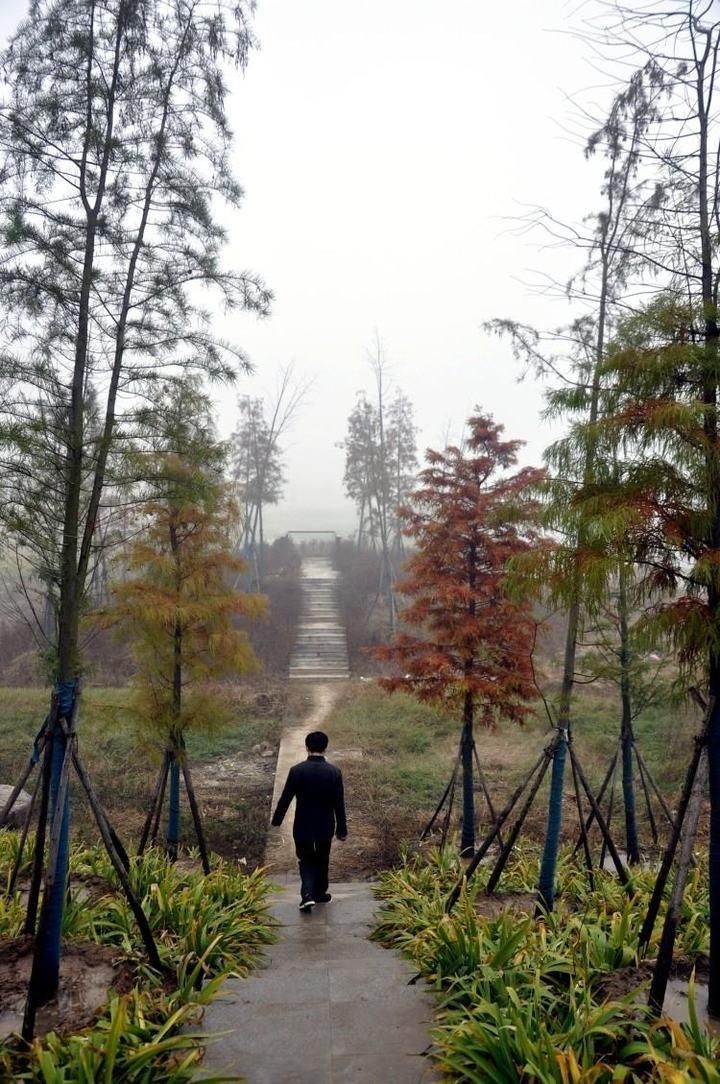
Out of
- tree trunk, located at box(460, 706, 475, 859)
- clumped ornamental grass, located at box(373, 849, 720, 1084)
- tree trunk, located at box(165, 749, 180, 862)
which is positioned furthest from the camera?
tree trunk, located at box(460, 706, 475, 859)

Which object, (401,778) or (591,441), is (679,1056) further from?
(401,778)

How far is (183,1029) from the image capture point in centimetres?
372

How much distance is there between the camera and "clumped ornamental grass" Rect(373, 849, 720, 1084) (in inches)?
124

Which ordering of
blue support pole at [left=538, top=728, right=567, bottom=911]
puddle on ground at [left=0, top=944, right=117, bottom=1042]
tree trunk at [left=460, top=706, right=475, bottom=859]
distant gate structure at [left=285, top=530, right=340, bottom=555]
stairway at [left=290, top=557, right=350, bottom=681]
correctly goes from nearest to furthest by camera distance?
1. puddle on ground at [left=0, top=944, right=117, bottom=1042]
2. blue support pole at [left=538, top=728, right=567, bottom=911]
3. tree trunk at [left=460, top=706, right=475, bottom=859]
4. stairway at [left=290, top=557, right=350, bottom=681]
5. distant gate structure at [left=285, top=530, right=340, bottom=555]

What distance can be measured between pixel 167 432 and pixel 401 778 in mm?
8721

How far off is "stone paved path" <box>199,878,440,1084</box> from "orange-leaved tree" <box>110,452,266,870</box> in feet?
9.91

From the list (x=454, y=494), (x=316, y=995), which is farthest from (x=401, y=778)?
(x=316, y=995)

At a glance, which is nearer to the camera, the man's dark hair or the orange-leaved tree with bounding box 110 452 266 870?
the man's dark hair

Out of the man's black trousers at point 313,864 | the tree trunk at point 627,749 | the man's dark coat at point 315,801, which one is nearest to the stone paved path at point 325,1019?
the man's black trousers at point 313,864

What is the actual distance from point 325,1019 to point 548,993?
1.24 metres

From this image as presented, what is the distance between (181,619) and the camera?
24.3ft

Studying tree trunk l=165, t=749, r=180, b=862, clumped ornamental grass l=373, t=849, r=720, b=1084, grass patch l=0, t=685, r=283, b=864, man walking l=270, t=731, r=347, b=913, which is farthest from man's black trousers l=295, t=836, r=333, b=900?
tree trunk l=165, t=749, r=180, b=862

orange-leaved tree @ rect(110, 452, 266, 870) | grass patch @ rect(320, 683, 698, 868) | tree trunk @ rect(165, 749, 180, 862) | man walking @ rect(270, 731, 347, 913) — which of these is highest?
orange-leaved tree @ rect(110, 452, 266, 870)

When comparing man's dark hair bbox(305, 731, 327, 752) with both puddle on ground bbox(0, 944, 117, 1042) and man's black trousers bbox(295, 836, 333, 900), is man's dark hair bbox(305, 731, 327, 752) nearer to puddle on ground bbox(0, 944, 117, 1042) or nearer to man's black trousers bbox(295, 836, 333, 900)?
man's black trousers bbox(295, 836, 333, 900)
